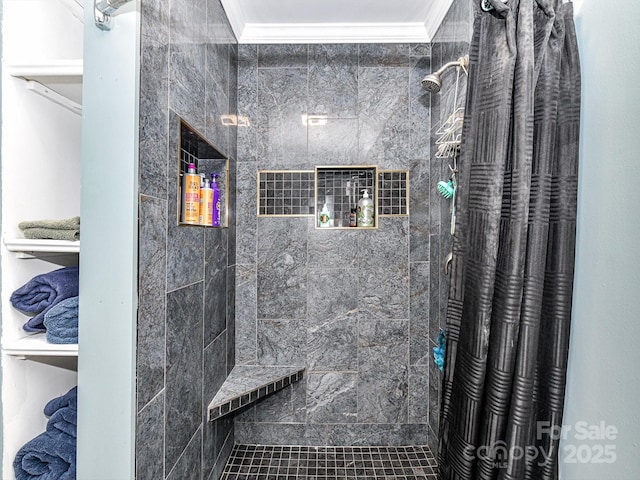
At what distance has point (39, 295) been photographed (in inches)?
37.3

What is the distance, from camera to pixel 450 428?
101cm

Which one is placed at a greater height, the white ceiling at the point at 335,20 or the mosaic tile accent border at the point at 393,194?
the white ceiling at the point at 335,20

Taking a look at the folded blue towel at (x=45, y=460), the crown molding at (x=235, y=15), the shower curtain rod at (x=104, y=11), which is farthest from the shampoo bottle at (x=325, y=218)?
the folded blue towel at (x=45, y=460)

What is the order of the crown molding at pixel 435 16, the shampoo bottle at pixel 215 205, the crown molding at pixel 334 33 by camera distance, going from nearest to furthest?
the shampoo bottle at pixel 215 205, the crown molding at pixel 435 16, the crown molding at pixel 334 33

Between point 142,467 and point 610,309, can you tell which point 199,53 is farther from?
point 610,309

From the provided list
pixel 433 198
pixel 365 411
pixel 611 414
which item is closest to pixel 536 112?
pixel 611 414

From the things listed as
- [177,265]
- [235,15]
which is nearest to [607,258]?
[177,265]

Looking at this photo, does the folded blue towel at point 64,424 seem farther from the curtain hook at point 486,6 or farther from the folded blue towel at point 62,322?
the curtain hook at point 486,6

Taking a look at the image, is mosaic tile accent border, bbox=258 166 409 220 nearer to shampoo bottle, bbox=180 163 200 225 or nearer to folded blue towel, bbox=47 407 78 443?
shampoo bottle, bbox=180 163 200 225

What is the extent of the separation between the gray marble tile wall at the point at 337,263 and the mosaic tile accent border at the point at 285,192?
5 cm

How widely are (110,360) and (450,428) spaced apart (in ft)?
3.15

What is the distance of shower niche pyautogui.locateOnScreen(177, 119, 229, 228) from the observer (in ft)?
4.38

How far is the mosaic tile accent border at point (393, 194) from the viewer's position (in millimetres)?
2055

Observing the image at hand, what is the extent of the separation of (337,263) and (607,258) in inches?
53.3
